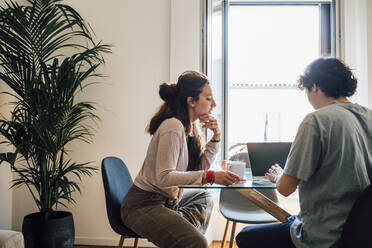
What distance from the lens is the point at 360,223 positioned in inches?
46.0

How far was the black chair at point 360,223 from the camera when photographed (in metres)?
1.15

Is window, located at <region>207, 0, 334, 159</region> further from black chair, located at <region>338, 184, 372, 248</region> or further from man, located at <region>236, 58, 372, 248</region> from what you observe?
black chair, located at <region>338, 184, 372, 248</region>

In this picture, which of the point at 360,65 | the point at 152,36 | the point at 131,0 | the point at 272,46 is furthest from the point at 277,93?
the point at 131,0

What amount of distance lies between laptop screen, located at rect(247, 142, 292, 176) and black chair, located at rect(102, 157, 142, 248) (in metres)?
0.92

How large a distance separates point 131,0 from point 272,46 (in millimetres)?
1830

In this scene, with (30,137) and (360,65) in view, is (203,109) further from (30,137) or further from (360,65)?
(360,65)

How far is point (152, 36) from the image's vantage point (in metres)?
3.27

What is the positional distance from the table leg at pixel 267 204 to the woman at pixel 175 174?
32 cm

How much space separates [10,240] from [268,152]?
1746 millimetres

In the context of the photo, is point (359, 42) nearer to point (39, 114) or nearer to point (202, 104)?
point (202, 104)

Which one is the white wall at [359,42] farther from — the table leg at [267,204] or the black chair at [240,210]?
the table leg at [267,204]

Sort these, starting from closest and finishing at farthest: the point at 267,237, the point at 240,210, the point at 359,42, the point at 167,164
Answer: the point at 267,237 → the point at 167,164 → the point at 240,210 → the point at 359,42

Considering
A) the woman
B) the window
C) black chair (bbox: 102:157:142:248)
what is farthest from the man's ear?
the window

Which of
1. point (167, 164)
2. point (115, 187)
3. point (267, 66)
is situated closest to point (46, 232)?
point (115, 187)
